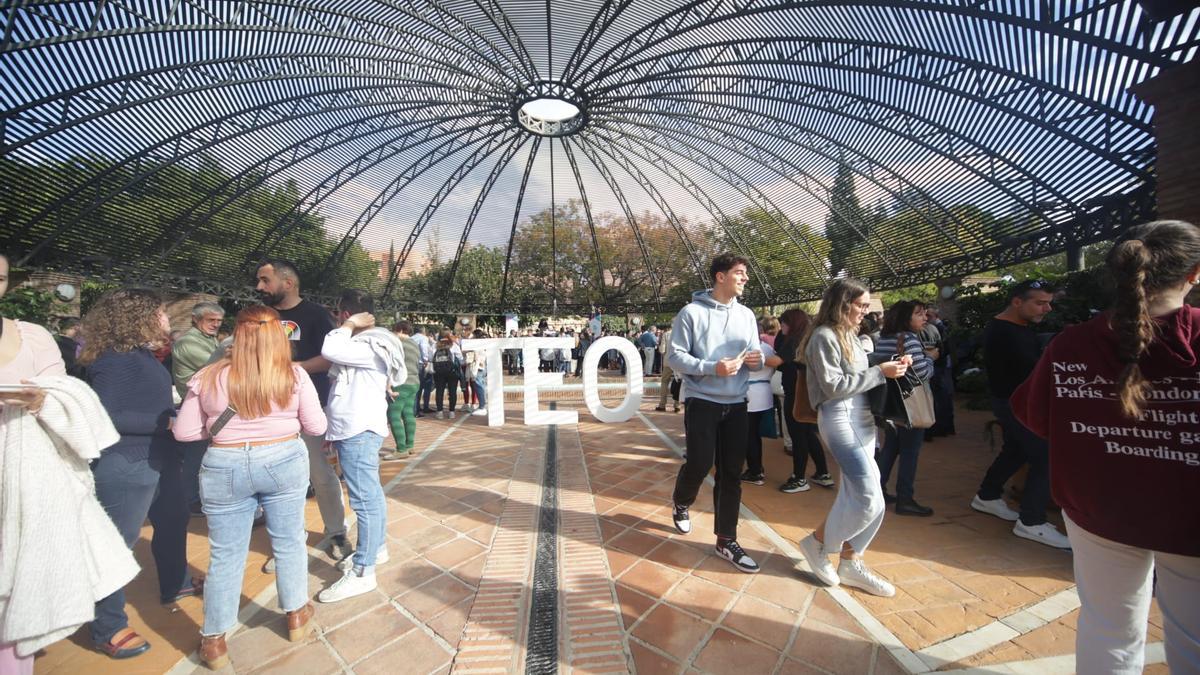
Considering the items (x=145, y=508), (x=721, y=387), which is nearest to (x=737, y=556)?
(x=721, y=387)

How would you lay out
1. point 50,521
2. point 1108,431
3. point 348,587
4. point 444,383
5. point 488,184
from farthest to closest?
point 488,184, point 444,383, point 348,587, point 50,521, point 1108,431

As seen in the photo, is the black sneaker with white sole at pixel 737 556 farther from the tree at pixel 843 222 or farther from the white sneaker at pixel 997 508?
the tree at pixel 843 222

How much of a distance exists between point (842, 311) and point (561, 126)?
39.5 ft

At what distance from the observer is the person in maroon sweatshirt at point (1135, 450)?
54.8 inches

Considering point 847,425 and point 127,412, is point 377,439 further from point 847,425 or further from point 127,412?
point 847,425

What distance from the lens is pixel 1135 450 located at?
1.48 m

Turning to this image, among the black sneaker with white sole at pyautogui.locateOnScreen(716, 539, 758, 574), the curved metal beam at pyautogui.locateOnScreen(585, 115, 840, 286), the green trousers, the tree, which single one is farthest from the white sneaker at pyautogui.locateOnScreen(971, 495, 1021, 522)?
the curved metal beam at pyautogui.locateOnScreen(585, 115, 840, 286)

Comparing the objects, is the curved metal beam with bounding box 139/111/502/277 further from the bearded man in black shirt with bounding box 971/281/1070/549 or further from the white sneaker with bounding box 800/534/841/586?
the white sneaker with bounding box 800/534/841/586

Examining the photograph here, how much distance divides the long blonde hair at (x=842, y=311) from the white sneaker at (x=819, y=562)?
117 centimetres

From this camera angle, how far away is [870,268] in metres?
14.7

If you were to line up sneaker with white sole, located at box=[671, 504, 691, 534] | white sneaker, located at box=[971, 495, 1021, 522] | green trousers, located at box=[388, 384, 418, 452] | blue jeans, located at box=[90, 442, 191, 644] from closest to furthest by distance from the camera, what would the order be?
blue jeans, located at box=[90, 442, 191, 644]
sneaker with white sole, located at box=[671, 504, 691, 534]
white sneaker, located at box=[971, 495, 1021, 522]
green trousers, located at box=[388, 384, 418, 452]

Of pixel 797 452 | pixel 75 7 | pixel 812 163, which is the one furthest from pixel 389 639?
pixel 812 163

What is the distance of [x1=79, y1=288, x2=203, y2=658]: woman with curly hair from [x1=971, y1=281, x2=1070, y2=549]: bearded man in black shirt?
17.7 feet

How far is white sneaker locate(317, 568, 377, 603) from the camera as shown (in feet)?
9.10
